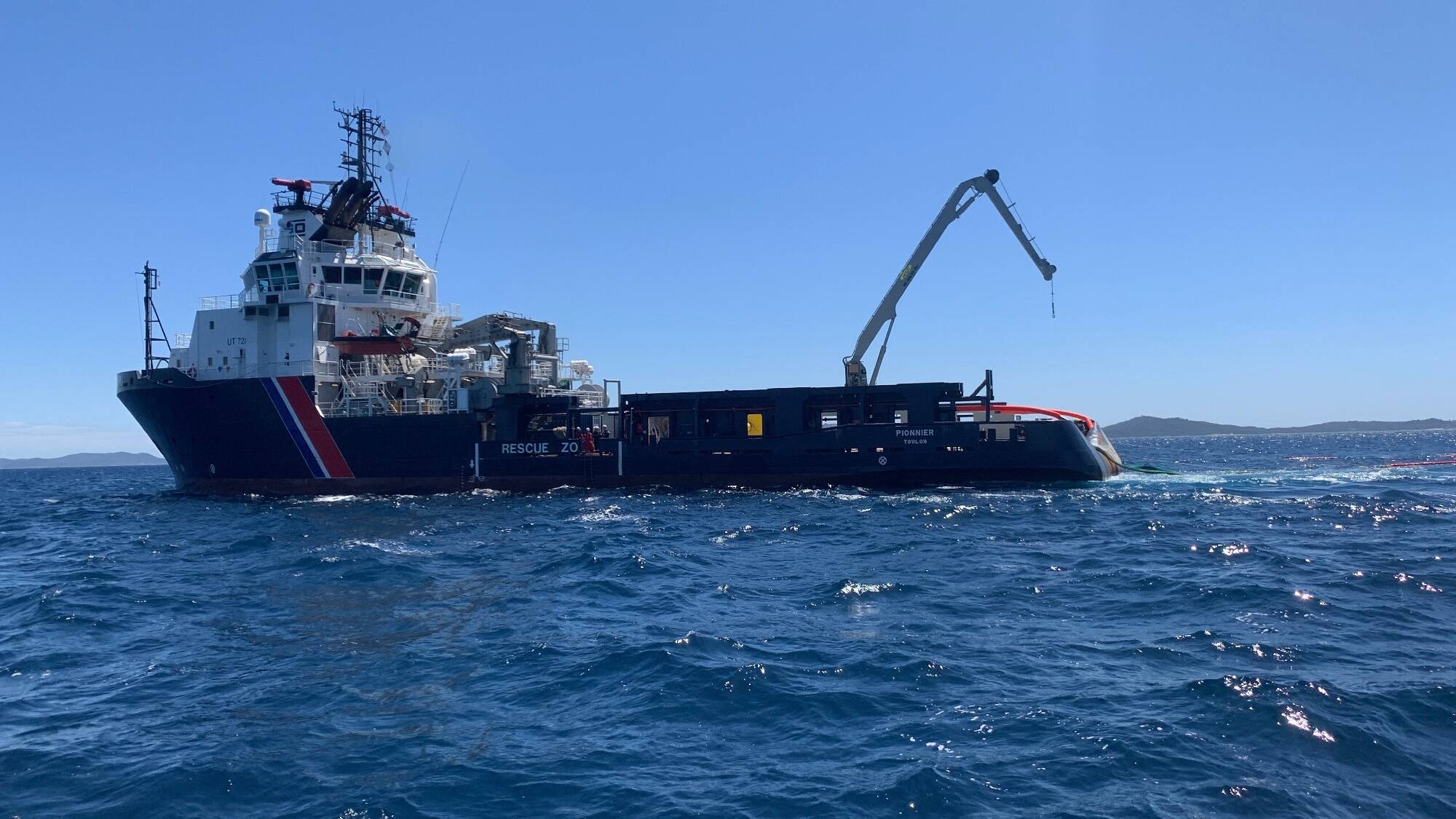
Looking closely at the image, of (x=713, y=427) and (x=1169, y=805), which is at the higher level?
(x=713, y=427)

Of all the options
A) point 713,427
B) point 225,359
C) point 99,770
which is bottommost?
point 99,770

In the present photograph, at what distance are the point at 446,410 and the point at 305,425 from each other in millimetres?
5037

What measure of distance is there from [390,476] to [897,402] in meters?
18.4

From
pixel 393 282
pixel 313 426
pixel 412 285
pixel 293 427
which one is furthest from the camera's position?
pixel 412 285

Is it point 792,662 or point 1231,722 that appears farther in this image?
point 792,662

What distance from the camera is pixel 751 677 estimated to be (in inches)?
364

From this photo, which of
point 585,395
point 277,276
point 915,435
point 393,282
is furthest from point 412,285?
point 915,435

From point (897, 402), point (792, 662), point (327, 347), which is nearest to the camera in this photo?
point (792, 662)

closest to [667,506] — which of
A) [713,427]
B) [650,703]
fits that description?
[713,427]

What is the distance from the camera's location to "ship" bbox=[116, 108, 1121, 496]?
30.1 meters

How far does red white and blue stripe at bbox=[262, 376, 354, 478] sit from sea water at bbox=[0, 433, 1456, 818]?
48.2 ft

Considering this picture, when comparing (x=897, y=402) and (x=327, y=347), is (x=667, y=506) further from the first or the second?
(x=327, y=347)

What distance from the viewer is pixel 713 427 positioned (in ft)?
110

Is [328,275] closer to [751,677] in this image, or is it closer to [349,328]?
[349,328]
